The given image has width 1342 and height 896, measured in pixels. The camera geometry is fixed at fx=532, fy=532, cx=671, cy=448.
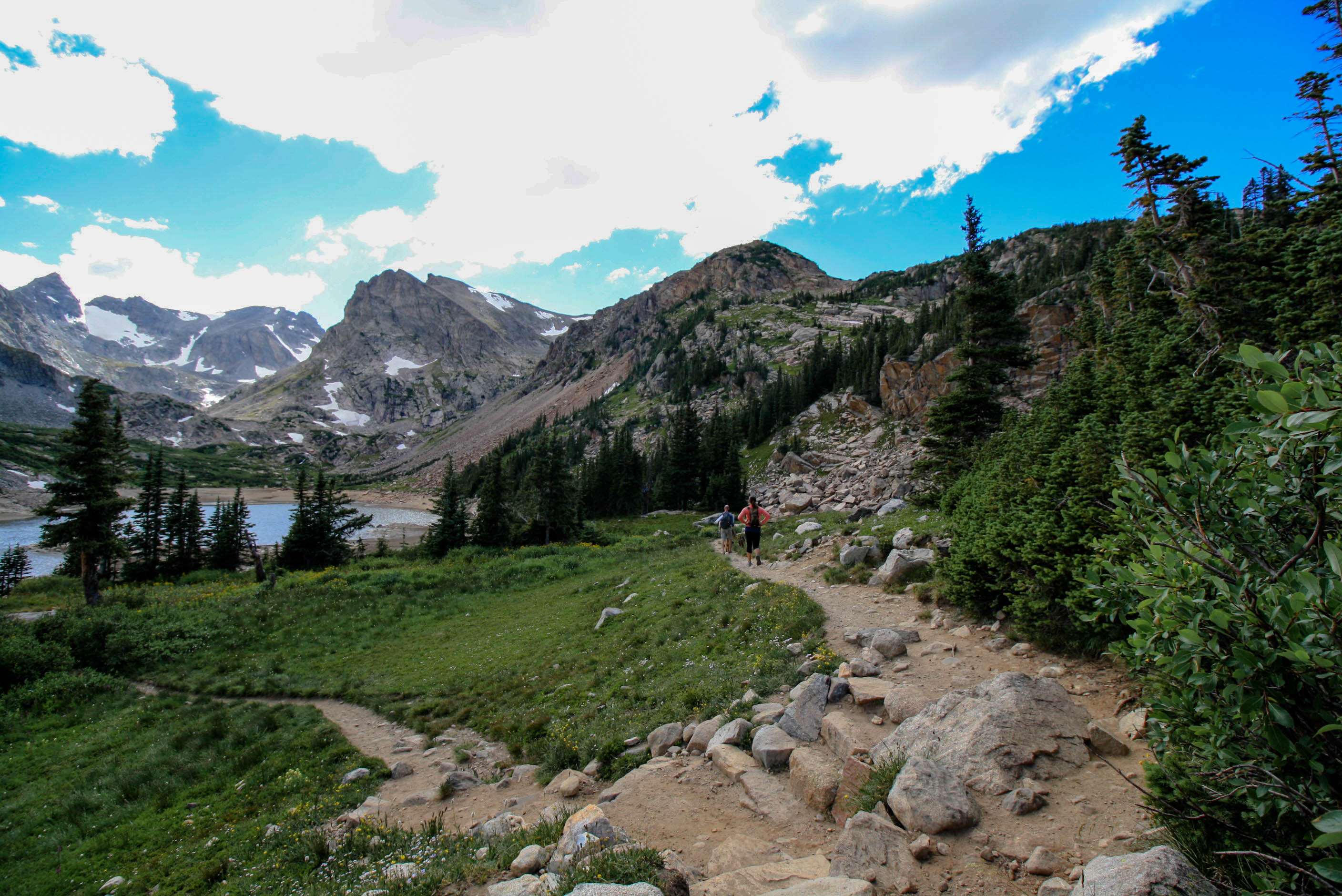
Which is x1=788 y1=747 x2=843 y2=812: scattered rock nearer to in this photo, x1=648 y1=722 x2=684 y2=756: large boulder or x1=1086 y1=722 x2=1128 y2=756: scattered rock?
x1=648 y1=722 x2=684 y2=756: large boulder

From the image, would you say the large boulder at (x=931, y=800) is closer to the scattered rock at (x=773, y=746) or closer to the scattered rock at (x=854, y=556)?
the scattered rock at (x=773, y=746)

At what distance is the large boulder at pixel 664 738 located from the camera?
8.32 metres

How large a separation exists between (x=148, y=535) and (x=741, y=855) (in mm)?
60822

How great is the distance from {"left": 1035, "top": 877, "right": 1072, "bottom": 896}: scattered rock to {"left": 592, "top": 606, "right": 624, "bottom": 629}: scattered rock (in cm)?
1410

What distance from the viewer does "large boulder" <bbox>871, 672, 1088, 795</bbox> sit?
5.29 meters

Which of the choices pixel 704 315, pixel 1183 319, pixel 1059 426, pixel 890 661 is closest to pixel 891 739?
pixel 890 661

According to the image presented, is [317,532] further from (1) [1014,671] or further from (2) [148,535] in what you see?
(1) [1014,671]

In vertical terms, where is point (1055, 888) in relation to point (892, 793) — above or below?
above

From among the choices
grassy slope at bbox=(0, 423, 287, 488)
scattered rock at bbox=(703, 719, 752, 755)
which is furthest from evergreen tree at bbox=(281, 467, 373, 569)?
grassy slope at bbox=(0, 423, 287, 488)

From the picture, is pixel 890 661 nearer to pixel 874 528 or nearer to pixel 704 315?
pixel 874 528

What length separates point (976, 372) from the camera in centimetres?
2072

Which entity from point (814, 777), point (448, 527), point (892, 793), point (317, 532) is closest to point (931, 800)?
point (892, 793)

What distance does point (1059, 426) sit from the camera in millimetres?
11086

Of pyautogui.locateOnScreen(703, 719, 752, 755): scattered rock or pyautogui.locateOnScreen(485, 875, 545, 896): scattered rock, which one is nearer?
pyautogui.locateOnScreen(485, 875, 545, 896): scattered rock
